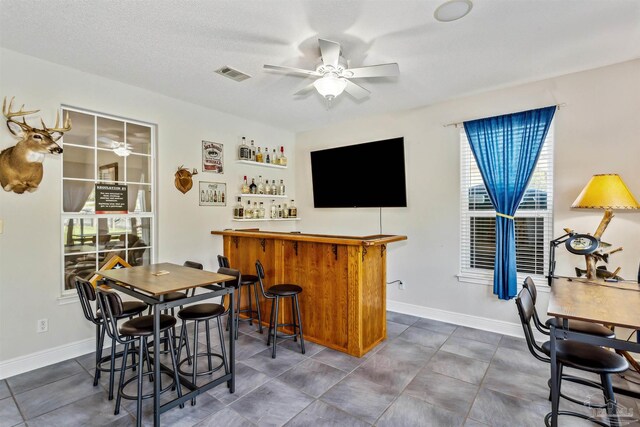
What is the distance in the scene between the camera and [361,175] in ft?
15.2

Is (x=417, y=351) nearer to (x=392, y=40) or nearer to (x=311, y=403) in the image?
(x=311, y=403)

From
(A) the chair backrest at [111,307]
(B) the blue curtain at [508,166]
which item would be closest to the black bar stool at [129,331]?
(A) the chair backrest at [111,307]

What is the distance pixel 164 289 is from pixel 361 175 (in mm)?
3186

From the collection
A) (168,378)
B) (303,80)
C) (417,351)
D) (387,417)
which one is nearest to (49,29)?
(303,80)

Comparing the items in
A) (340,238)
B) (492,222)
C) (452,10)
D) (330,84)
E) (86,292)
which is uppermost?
(452,10)

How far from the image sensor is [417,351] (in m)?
3.16

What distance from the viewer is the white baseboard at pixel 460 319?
3.54 m

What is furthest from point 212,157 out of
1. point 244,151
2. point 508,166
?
point 508,166

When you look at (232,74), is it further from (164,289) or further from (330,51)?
(164,289)

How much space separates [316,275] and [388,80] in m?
2.20

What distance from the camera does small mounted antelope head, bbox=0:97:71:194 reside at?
8.82ft

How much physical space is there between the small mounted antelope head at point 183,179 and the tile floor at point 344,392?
78.1 inches

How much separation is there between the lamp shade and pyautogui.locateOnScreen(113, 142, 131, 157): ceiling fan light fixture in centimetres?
448

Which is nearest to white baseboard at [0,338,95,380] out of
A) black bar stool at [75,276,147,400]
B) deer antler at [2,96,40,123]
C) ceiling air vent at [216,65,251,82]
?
black bar stool at [75,276,147,400]
